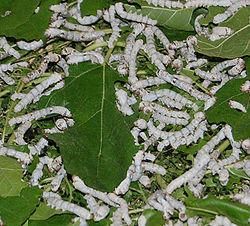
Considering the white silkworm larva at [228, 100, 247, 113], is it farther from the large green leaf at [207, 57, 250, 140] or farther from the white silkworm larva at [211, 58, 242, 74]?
the white silkworm larva at [211, 58, 242, 74]

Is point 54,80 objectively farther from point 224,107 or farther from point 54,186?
point 224,107

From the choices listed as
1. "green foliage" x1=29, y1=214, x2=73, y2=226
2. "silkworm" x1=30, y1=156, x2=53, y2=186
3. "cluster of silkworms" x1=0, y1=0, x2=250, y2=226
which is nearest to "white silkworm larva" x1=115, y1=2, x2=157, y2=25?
"cluster of silkworms" x1=0, y1=0, x2=250, y2=226

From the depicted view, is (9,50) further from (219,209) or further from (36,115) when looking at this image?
(219,209)

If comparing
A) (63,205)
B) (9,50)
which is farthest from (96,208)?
(9,50)

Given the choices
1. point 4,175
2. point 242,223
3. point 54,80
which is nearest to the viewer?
point 242,223

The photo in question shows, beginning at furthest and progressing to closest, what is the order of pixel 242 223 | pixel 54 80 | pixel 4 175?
pixel 54 80 < pixel 4 175 < pixel 242 223

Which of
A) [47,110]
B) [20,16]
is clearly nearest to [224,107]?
[47,110]

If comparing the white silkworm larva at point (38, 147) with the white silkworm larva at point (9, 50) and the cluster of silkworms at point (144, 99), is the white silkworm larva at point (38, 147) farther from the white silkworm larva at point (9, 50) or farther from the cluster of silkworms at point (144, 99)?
the white silkworm larva at point (9, 50)

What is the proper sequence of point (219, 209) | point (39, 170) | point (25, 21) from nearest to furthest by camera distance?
point (219, 209), point (39, 170), point (25, 21)
